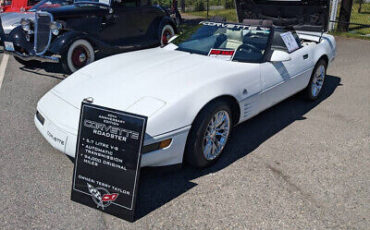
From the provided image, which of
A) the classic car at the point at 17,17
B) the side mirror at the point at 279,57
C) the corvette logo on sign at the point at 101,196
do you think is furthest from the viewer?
the classic car at the point at 17,17

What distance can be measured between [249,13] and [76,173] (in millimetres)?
4797

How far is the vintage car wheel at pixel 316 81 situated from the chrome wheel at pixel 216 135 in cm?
214

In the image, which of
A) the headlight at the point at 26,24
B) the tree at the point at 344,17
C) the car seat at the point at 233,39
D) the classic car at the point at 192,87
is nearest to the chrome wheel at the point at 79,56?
the headlight at the point at 26,24

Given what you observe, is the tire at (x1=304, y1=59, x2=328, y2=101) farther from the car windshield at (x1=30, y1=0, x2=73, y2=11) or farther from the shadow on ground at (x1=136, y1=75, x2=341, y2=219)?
the car windshield at (x1=30, y1=0, x2=73, y2=11)

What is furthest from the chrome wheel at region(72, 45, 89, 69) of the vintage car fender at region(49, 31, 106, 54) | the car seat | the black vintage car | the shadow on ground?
the shadow on ground

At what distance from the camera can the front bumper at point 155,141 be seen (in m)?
2.78

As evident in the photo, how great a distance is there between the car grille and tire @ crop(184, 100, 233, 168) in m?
4.87

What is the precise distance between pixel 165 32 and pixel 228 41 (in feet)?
17.2

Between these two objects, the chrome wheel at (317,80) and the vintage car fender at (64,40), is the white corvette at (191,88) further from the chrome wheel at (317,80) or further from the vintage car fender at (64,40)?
the vintage car fender at (64,40)

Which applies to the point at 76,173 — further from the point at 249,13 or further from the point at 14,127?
the point at 249,13

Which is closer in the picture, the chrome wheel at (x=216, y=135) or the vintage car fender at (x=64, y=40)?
the chrome wheel at (x=216, y=135)

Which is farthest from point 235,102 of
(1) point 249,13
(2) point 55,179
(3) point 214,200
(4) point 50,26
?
(4) point 50,26

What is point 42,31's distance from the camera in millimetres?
6871

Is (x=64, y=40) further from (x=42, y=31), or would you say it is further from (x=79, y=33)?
(x=42, y=31)
